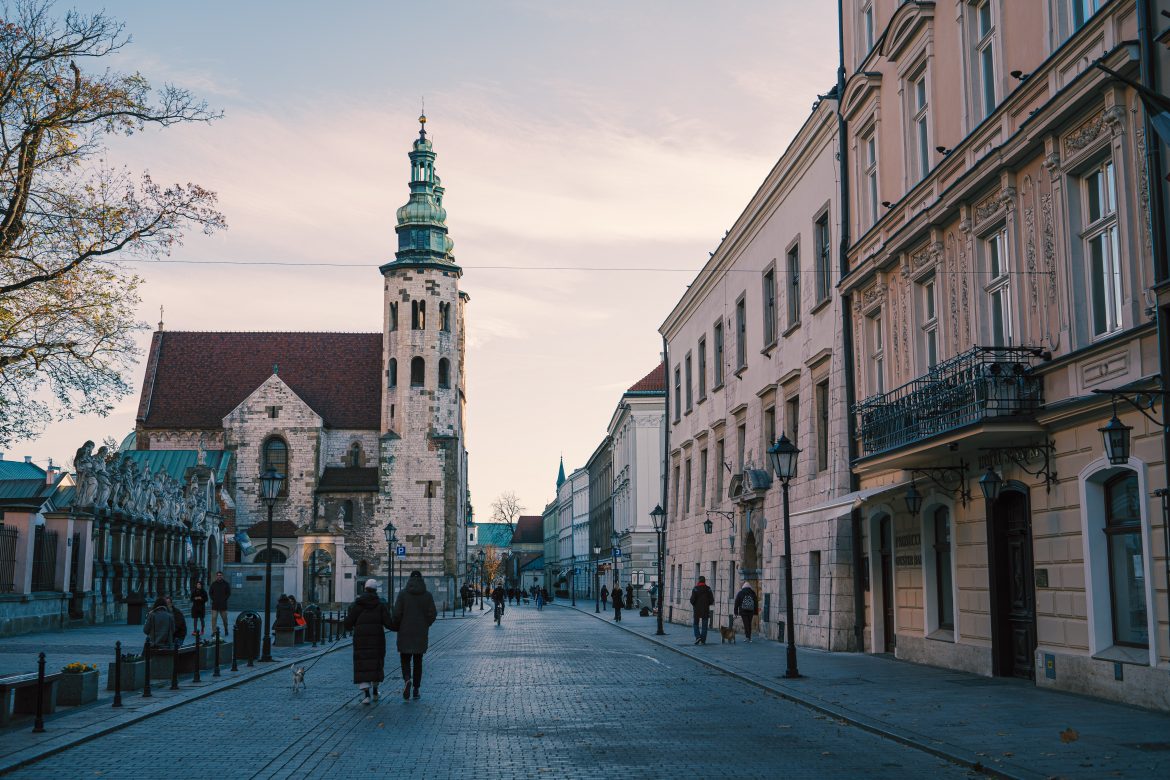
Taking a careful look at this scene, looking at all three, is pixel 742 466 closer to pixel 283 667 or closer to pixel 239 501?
pixel 283 667

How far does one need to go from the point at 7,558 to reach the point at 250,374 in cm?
5128

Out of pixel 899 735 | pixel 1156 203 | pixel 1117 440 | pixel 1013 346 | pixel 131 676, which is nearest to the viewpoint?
pixel 899 735

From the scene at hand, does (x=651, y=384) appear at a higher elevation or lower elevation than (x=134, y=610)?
higher

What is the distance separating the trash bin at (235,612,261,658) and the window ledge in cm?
1522

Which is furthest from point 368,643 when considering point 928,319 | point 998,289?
point 928,319

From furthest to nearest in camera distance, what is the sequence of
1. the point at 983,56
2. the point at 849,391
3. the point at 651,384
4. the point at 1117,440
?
1. the point at 651,384
2. the point at 849,391
3. the point at 983,56
4. the point at 1117,440

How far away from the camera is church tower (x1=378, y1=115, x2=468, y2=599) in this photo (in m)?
72.9

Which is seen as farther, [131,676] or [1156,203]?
[131,676]

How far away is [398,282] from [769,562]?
5022 cm

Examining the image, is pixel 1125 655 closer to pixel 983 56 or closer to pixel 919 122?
pixel 983 56

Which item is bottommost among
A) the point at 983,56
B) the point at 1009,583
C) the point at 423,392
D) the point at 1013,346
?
the point at 1009,583

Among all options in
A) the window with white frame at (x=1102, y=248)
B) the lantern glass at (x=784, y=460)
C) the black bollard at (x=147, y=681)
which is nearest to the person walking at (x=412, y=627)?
the black bollard at (x=147, y=681)

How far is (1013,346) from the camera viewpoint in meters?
16.3

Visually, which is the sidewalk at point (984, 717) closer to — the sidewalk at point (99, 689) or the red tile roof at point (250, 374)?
the sidewalk at point (99, 689)
